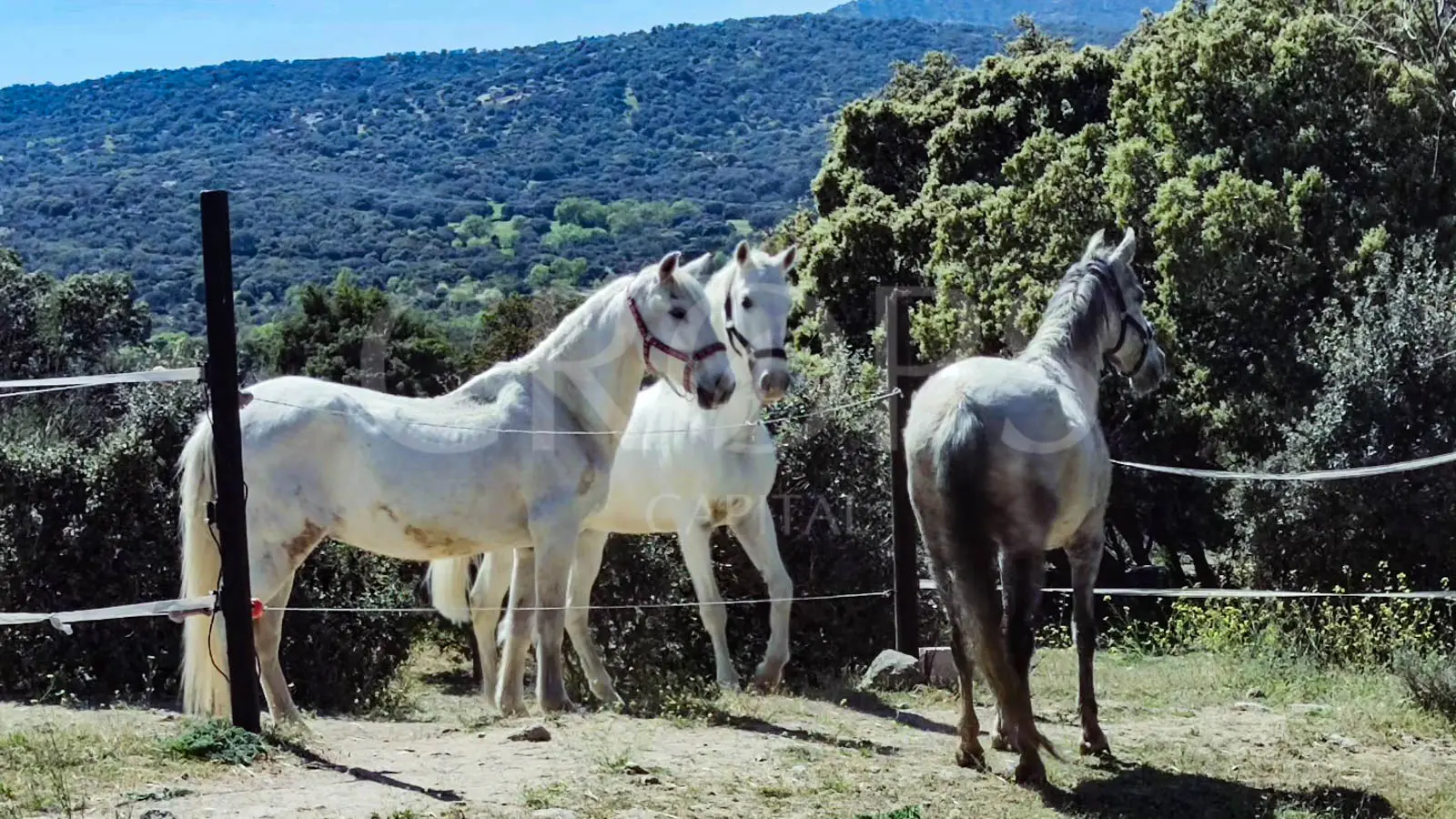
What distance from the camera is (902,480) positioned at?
864cm

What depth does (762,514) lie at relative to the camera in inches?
349

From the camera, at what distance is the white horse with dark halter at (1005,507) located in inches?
226

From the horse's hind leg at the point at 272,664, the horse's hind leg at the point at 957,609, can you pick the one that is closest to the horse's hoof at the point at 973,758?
the horse's hind leg at the point at 957,609

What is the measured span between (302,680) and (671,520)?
2664mm

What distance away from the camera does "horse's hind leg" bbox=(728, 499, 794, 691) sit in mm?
8633

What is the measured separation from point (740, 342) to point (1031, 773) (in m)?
3.16

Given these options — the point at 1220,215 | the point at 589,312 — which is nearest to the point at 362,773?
Result: the point at 589,312

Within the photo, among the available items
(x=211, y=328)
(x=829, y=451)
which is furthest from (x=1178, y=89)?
(x=211, y=328)

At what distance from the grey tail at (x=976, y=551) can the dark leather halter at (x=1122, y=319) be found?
1.59 meters

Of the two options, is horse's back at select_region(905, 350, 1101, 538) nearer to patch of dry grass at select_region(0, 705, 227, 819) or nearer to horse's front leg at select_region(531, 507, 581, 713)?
horse's front leg at select_region(531, 507, 581, 713)

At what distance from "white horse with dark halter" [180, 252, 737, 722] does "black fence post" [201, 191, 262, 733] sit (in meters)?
0.85

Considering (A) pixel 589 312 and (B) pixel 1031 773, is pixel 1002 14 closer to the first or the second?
(A) pixel 589 312

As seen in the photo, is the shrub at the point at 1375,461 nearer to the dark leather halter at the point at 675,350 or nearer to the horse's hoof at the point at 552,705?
the dark leather halter at the point at 675,350

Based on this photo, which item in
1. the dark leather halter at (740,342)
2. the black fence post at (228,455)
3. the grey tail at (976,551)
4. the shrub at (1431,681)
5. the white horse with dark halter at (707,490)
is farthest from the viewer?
the white horse with dark halter at (707,490)
